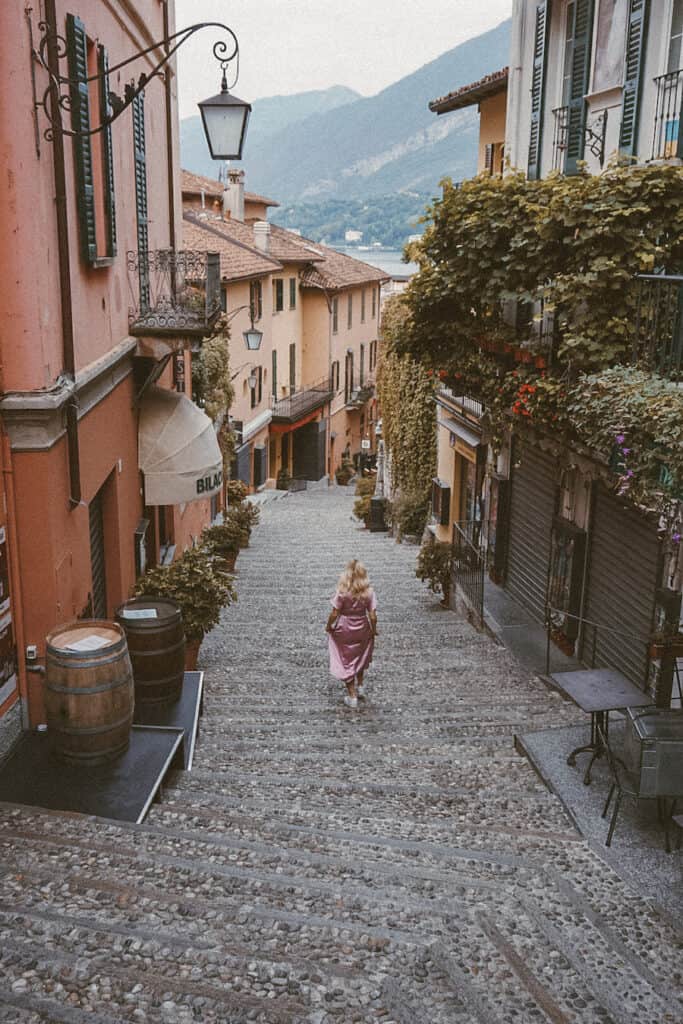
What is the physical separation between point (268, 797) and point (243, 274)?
22479mm

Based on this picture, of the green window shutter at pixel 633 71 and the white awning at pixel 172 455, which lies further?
the white awning at pixel 172 455

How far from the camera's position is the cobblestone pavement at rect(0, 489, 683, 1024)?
13.0 feet

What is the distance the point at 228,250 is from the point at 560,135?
18238 millimetres

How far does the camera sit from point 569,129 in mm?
10867

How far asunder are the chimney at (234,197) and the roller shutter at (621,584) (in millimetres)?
29993

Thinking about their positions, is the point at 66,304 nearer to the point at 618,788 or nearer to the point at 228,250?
A: the point at 618,788

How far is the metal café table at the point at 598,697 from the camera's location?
672 cm

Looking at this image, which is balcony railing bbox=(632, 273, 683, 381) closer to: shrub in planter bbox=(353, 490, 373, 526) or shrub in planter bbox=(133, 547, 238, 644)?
shrub in planter bbox=(133, 547, 238, 644)

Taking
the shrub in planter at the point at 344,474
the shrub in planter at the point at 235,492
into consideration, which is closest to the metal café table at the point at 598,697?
the shrub in planter at the point at 235,492

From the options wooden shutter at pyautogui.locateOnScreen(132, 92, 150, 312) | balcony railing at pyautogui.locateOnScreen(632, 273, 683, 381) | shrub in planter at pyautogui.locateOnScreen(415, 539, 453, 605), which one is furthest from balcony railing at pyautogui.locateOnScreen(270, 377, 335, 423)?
balcony railing at pyautogui.locateOnScreen(632, 273, 683, 381)

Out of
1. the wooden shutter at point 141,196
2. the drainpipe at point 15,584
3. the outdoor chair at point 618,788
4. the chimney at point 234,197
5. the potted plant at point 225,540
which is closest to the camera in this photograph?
the outdoor chair at point 618,788

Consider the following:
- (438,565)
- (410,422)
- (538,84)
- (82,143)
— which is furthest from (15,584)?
(410,422)

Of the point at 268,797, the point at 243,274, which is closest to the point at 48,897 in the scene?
the point at 268,797

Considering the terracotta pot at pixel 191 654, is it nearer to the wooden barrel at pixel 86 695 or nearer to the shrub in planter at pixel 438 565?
the wooden barrel at pixel 86 695
